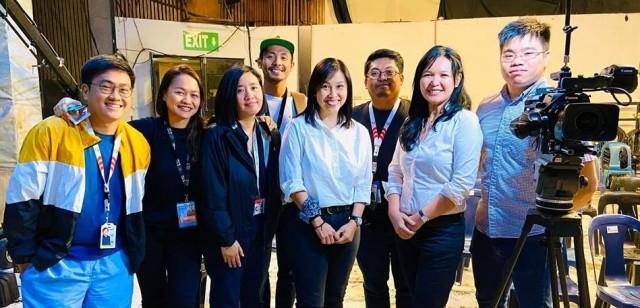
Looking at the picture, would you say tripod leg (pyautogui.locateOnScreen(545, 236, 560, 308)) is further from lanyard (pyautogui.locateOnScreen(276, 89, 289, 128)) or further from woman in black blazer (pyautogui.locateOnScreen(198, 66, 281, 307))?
lanyard (pyautogui.locateOnScreen(276, 89, 289, 128))

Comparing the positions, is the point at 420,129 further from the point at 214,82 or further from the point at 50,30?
the point at 50,30

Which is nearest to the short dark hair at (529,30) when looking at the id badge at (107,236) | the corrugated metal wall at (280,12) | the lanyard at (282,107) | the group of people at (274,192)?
the group of people at (274,192)

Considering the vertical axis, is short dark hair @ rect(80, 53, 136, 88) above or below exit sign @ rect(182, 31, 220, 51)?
below

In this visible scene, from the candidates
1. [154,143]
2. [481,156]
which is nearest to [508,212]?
[481,156]

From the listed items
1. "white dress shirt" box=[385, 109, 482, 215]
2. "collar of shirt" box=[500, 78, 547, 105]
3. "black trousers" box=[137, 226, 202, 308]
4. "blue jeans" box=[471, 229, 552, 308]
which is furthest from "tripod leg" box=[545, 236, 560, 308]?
"black trousers" box=[137, 226, 202, 308]

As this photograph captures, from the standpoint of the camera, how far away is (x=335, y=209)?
1.70 m

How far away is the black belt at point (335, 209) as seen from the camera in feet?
5.51

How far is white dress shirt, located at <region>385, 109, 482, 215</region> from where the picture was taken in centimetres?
148

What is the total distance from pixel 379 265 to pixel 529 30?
112cm

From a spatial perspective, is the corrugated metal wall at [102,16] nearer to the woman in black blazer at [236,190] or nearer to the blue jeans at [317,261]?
the woman in black blazer at [236,190]

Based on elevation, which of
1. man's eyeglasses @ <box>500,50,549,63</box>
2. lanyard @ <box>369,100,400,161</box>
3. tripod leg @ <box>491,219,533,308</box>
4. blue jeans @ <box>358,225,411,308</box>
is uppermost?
man's eyeglasses @ <box>500,50,549,63</box>

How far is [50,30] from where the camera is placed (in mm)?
5219

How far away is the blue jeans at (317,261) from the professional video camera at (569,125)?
30.6 inches

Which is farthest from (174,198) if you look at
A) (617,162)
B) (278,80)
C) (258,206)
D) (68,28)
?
(68,28)
